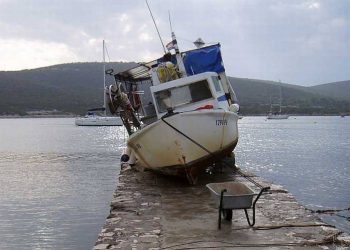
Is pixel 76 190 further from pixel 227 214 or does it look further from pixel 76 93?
pixel 76 93

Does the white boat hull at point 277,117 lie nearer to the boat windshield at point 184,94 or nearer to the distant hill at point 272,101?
the distant hill at point 272,101

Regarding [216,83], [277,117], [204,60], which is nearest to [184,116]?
[216,83]

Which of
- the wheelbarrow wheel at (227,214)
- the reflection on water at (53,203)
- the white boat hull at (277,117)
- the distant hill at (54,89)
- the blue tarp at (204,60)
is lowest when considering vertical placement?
the white boat hull at (277,117)

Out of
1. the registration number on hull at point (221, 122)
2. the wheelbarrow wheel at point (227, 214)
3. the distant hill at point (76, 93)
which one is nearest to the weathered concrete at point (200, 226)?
the wheelbarrow wheel at point (227, 214)

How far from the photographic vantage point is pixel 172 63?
15266mm

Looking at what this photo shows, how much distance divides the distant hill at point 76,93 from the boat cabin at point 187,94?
13226cm

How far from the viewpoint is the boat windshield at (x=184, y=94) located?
14.0 metres

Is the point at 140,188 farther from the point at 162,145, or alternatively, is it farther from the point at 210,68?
the point at 210,68

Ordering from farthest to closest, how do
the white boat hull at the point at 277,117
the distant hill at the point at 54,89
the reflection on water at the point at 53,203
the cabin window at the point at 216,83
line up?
1. the white boat hull at the point at 277,117
2. the distant hill at the point at 54,89
3. the cabin window at the point at 216,83
4. the reflection on water at the point at 53,203

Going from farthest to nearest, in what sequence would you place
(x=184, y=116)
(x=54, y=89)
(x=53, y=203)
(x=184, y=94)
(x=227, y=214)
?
(x=54, y=89) < (x=53, y=203) < (x=184, y=94) < (x=184, y=116) < (x=227, y=214)

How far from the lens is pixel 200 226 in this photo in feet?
28.8

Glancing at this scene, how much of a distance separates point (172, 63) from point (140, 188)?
14.6 feet

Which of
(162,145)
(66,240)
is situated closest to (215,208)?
(162,145)

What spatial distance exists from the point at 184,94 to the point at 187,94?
0.09m
